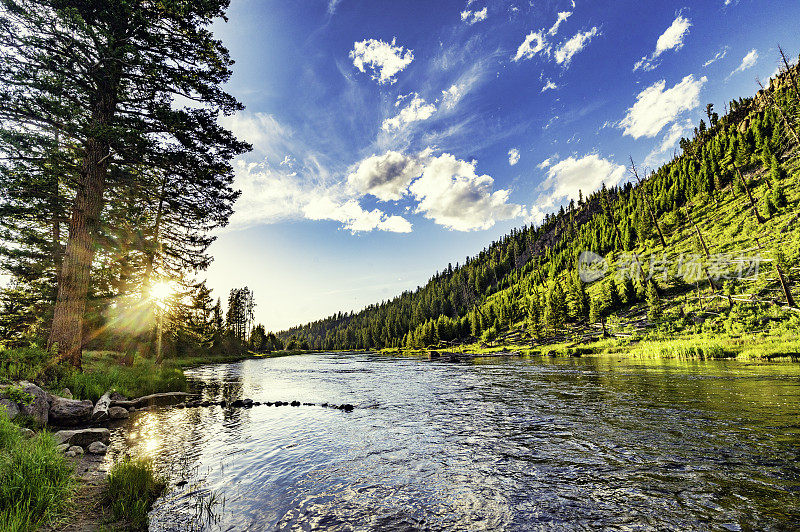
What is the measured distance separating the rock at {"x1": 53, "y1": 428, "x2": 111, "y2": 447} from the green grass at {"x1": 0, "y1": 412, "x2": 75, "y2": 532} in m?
3.55

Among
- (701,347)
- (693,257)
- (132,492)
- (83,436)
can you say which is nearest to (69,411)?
(83,436)

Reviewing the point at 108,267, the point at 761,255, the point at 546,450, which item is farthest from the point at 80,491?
the point at 761,255

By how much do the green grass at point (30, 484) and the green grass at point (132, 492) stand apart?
2.30ft

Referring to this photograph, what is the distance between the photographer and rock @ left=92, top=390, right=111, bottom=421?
12.6m

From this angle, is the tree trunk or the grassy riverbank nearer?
the tree trunk

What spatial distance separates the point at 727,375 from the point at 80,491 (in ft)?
104

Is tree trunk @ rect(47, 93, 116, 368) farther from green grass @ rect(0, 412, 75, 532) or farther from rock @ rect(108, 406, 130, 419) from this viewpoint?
green grass @ rect(0, 412, 75, 532)

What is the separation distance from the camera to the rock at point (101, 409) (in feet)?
41.4

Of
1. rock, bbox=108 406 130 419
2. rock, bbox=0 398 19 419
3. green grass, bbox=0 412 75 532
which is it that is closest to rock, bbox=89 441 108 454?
rock, bbox=0 398 19 419

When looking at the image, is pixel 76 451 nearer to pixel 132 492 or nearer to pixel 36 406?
pixel 36 406

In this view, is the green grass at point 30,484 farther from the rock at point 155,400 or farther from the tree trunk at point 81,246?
the rock at point 155,400

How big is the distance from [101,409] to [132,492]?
9528 millimetres

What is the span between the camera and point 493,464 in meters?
8.82

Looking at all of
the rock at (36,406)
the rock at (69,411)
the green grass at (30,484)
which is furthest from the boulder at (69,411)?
the green grass at (30,484)
